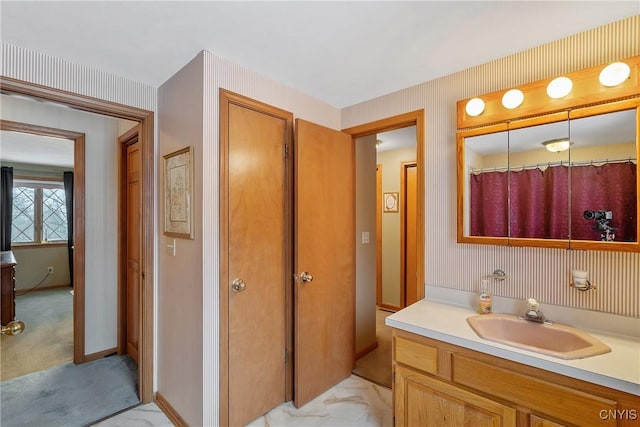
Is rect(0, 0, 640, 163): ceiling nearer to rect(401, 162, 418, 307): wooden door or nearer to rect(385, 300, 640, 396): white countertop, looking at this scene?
rect(385, 300, 640, 396): white countertop

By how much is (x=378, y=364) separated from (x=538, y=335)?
60.2 inches

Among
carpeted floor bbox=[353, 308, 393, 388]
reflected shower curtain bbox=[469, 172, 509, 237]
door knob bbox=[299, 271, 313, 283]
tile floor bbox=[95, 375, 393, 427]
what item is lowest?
carpeted floor bbox=[353, 308, 393, 388]

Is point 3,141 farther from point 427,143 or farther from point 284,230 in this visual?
point 427,143

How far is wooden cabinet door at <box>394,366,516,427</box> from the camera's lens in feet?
4.29

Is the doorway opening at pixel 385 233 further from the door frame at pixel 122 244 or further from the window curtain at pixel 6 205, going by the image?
the window curtain at pixel 6 205

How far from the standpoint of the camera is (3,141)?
376cm

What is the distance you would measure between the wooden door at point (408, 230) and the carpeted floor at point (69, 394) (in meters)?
3.23

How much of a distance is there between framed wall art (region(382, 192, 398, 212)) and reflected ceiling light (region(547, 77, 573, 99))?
103 inches

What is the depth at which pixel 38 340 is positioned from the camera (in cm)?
317

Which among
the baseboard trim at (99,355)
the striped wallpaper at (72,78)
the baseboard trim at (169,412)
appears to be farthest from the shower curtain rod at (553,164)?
the baseboard trim at (99,355)

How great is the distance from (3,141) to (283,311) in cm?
449

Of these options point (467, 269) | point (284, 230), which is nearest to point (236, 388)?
point (284, 230)

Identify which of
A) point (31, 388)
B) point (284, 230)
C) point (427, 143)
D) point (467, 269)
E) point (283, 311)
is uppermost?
point (427, 143)

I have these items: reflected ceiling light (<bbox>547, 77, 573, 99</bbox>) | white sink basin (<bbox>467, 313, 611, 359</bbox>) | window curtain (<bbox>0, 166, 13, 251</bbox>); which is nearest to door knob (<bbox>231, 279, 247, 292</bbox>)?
white sink basin (<bbox>467, 313, 611, 359</bbox>)
